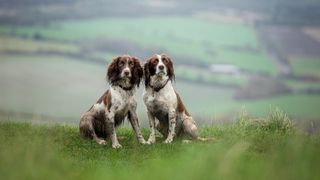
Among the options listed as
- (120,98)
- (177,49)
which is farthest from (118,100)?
(177,49)

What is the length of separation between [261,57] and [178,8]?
43826 mm

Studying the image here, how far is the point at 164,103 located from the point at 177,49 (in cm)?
9643

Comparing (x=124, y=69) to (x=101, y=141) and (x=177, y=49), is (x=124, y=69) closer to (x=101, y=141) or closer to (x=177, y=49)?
(x=101, y=141)

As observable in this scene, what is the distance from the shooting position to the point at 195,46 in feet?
389

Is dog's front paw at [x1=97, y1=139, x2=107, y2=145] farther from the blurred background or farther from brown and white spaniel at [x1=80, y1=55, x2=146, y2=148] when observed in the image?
the blurred background

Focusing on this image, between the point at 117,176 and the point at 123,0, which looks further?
the point at 123,0

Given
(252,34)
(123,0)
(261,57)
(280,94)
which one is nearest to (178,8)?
(123,0)

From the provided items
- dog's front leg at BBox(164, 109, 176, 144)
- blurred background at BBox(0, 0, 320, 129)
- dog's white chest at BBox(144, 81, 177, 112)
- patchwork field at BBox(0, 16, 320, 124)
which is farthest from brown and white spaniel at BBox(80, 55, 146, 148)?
patchwork field at BBox(0, 16, 320, 124)

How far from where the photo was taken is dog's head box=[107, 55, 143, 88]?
53.3ft

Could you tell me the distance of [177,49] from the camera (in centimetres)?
11294

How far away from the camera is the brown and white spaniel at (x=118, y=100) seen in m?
16.3

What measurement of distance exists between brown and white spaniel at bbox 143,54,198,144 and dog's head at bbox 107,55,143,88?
0.30 metres

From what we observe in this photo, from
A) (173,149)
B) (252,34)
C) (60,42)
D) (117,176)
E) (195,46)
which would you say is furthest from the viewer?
(252,34)

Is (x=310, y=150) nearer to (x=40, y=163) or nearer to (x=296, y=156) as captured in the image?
(x=296, y=156)
